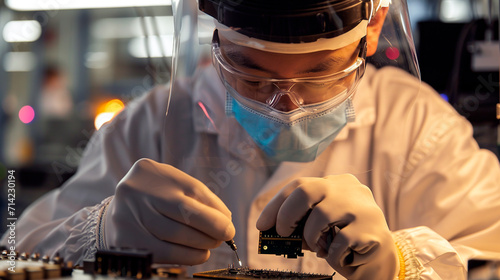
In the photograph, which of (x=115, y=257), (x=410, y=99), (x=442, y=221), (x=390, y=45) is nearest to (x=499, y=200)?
(x=442, y=221)

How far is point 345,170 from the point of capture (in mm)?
1148

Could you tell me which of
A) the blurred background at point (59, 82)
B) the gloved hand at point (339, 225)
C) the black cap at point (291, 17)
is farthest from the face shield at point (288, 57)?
the blurred background at point (59, 82)

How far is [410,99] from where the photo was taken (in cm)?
134

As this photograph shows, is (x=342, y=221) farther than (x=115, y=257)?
Yes

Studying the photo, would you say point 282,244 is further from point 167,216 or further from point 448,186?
point 448,186

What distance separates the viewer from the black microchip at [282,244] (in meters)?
0.89

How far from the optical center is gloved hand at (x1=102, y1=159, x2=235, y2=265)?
36.9 inches

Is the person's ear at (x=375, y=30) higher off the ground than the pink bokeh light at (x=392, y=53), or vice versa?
the person's ear at (x=375, y=30)

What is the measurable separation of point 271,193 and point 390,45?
16.2 inches

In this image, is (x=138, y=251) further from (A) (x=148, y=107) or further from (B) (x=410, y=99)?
(B) (x=410, y=99)

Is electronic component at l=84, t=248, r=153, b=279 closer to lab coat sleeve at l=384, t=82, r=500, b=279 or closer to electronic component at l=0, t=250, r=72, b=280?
electronic component at l=0, t=250, r=72, b=280

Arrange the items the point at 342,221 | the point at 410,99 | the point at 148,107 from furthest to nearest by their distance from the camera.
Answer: the point at 148,107 → the point at 410,99 → the point at 342,221

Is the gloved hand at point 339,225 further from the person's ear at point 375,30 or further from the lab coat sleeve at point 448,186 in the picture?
the person's ear at point 375,30

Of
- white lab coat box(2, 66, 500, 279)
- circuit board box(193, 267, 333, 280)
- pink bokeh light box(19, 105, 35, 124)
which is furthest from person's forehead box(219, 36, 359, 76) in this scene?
pink bokeh light box(19, 105, 35, 124)
